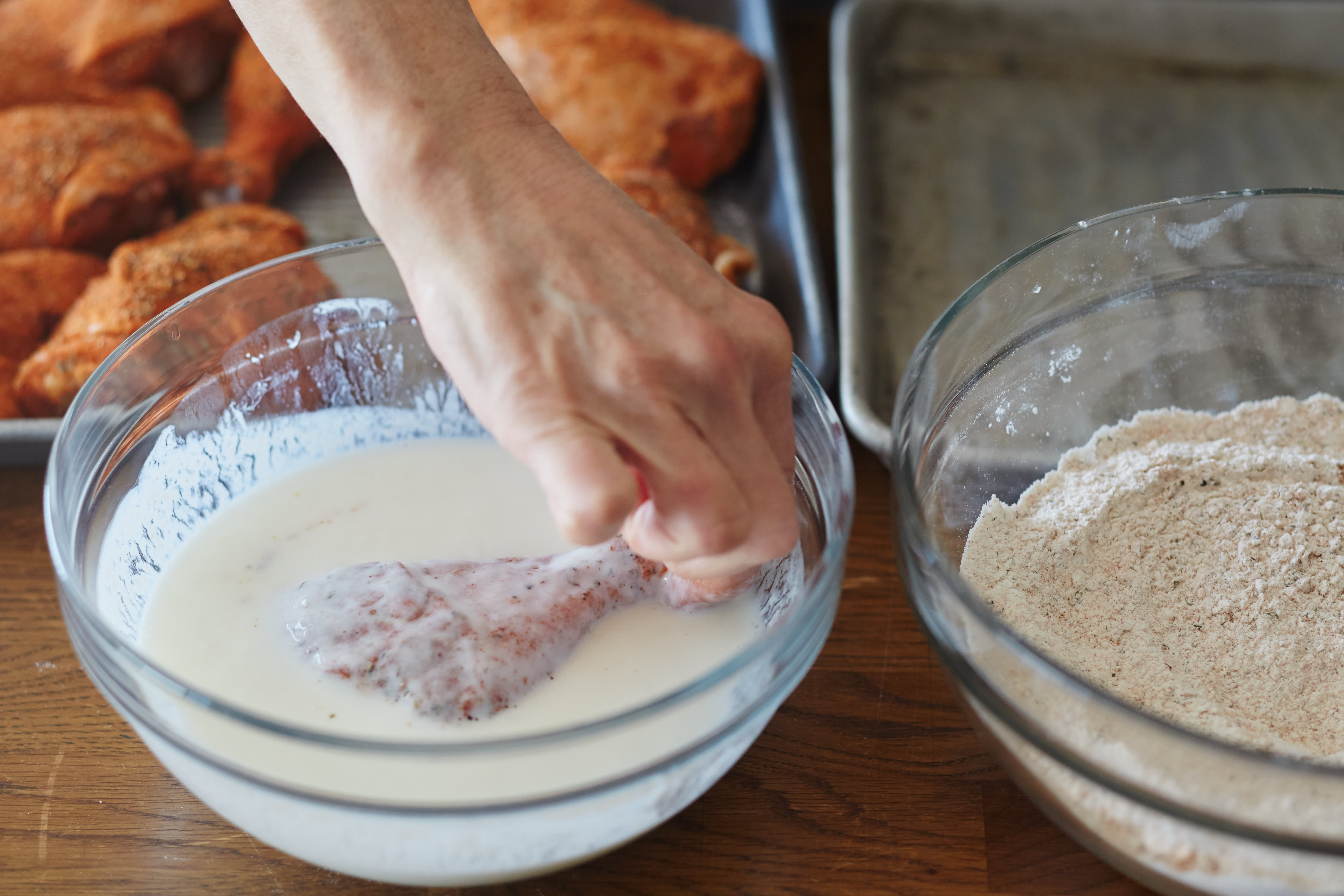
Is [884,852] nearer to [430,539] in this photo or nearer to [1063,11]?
[430,539]

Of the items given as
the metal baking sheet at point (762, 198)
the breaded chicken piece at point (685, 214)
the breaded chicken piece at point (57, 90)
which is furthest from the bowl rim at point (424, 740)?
the breaded chicken piece at point (57, 90)

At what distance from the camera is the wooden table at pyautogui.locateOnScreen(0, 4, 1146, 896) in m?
0.67

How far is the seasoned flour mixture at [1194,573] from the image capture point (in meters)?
0.66

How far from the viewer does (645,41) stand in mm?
1316

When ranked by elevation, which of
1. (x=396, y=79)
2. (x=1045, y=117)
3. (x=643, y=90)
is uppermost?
(x=396, y=79)

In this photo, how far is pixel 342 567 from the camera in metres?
0.74

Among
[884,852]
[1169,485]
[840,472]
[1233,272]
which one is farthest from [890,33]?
[884,852]

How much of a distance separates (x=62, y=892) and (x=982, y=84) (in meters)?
1.24

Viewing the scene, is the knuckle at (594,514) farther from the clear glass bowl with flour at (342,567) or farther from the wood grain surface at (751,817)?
the wood grain surface at (751,817)

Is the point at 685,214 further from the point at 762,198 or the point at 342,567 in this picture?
the point at 342,567

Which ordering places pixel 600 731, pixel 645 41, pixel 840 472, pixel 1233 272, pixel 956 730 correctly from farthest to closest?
pixel 645 41 → pixel 1233 272 → pixel 956 730 → pixel 840 472 → pixel 600 731

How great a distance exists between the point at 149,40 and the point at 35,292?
40 centimetres

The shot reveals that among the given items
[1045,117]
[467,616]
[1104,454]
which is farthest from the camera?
[1045,117]

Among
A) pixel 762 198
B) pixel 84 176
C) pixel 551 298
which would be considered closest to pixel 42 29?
pixel 84 176
